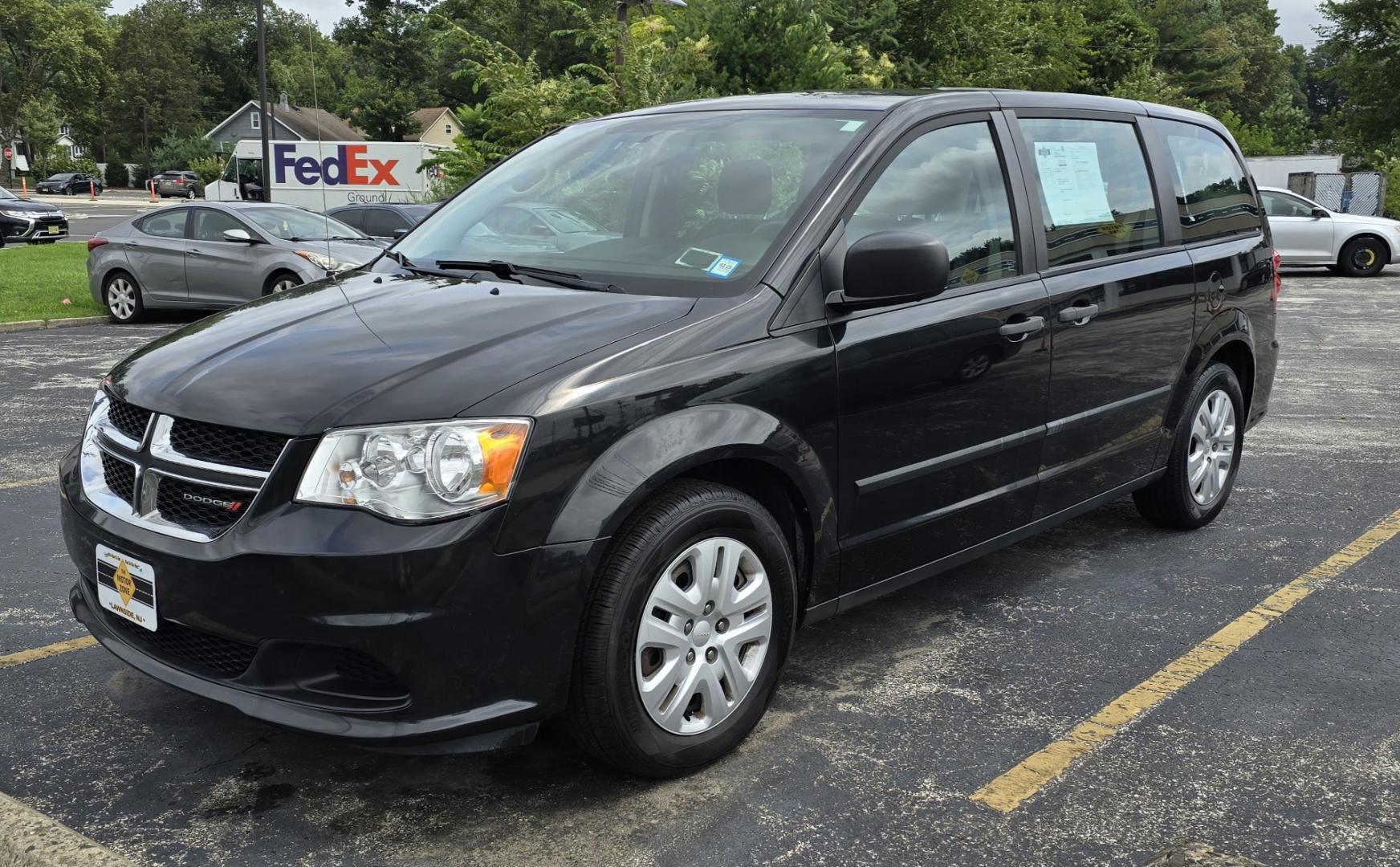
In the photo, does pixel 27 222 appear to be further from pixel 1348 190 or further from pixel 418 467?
pixel 1348 190

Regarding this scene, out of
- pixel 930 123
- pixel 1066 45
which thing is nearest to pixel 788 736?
pixel 930 123

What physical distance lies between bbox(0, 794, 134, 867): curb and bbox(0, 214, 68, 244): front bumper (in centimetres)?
2811

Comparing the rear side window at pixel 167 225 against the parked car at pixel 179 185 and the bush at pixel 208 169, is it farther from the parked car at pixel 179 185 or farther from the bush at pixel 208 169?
the parked car at pixel 179 185

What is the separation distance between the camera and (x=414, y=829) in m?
2.96

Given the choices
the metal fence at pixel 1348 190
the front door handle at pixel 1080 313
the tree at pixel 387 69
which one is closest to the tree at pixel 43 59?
the tree at pixel 387 69

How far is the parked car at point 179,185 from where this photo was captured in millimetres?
67000

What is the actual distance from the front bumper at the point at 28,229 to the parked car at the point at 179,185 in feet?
134

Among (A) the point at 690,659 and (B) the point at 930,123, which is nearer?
(A) the point at 690,659

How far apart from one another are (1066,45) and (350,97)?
3817 cm

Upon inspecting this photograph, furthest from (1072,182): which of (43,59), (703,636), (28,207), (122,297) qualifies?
(43,59)

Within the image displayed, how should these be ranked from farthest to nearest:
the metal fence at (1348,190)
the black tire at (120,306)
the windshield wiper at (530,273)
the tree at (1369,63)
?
the tree at (1369,63)
the metal fence at (1348,190)
the black tire at (120,306)
the windshield wiper at (530,273)

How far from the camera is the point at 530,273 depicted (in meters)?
3.67

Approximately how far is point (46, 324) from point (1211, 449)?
12.4m

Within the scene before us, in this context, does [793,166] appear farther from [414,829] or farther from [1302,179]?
[1302,179]
